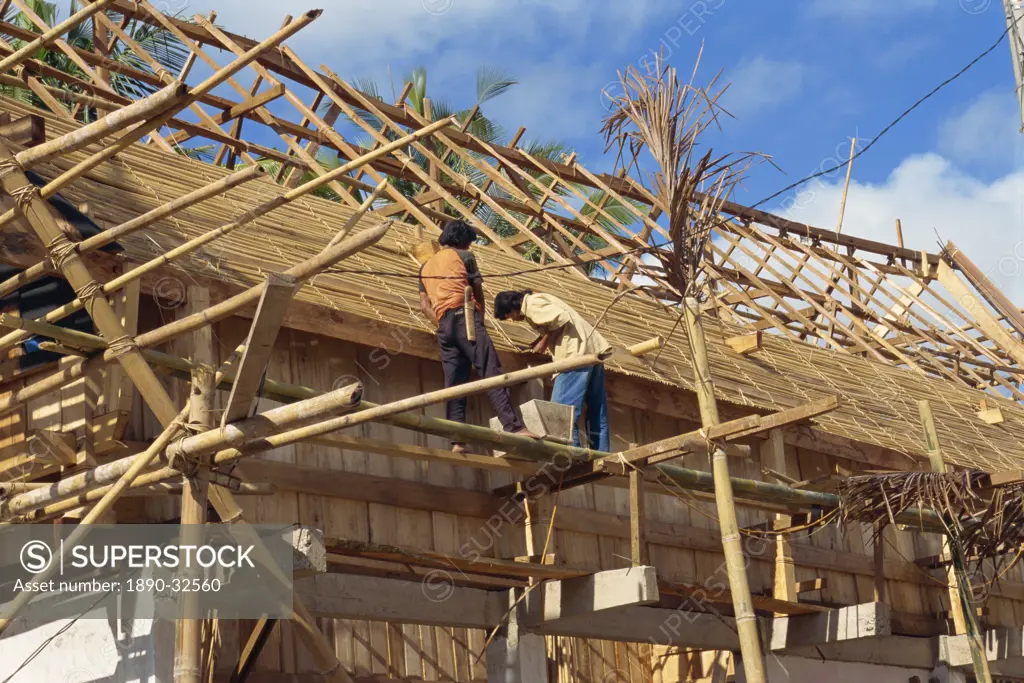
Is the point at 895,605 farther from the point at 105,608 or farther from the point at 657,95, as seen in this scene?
the point at 105,608

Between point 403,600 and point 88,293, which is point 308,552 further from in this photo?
point 88,293

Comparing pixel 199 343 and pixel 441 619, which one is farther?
pixel 441 619

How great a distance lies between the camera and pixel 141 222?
23.3ft

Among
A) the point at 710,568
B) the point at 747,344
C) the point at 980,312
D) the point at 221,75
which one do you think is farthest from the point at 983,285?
the point at 221,75

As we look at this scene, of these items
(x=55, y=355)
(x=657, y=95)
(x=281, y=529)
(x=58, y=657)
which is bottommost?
(x=58, y=657)

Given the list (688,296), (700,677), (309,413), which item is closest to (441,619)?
(688,296)

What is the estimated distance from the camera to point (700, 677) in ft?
38.9

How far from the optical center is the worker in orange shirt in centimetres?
865

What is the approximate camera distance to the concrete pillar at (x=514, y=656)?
878cm

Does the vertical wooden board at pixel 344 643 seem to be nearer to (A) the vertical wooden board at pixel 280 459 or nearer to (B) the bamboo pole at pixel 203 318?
(A) the vertical wooden board at pixel 280 459

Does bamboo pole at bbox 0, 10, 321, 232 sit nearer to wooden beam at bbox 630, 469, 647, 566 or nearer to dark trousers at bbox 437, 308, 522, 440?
dark trousers at bbox 437, 308, 522, 440

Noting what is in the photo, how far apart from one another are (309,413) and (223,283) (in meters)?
2.48

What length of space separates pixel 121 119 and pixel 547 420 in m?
3.12

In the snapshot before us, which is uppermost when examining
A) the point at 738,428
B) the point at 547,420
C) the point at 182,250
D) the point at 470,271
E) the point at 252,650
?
the point at 470,271
